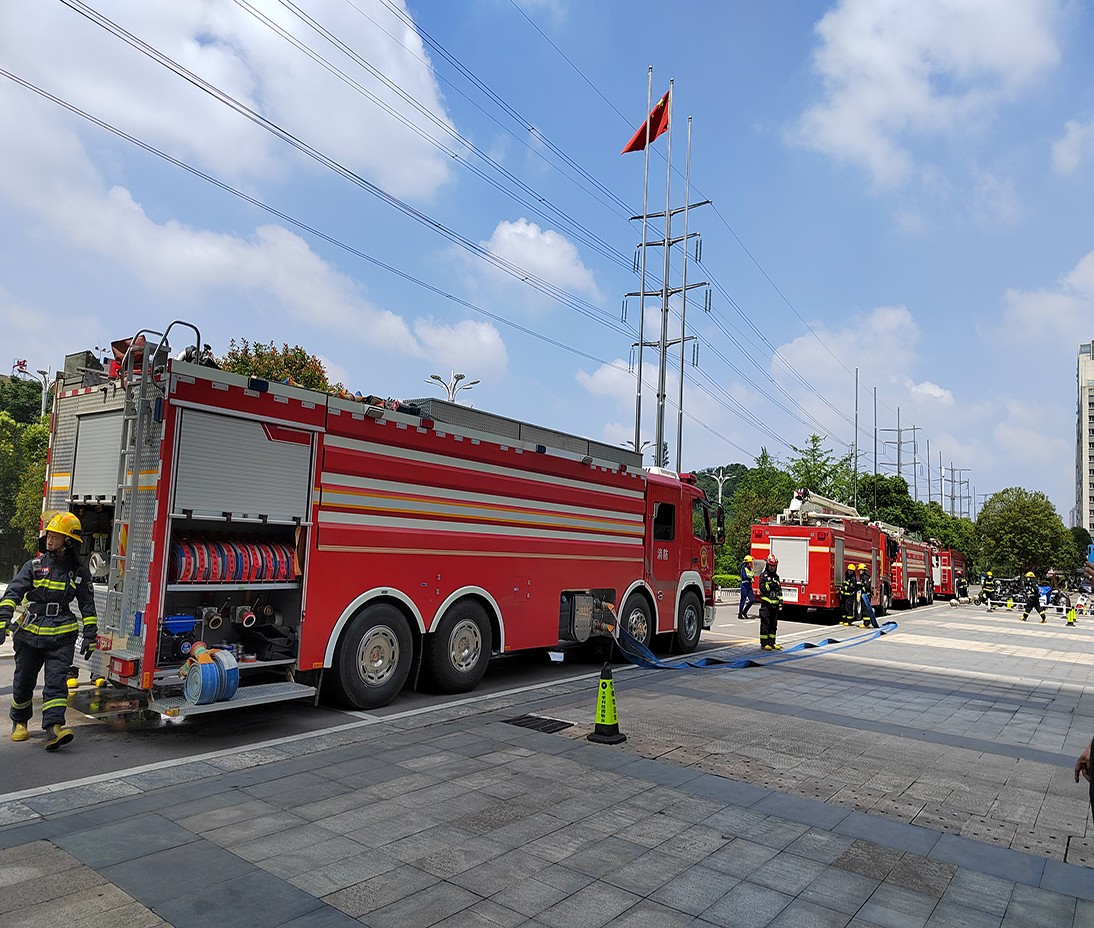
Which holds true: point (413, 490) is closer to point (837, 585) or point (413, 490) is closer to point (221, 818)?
point (221, 818)

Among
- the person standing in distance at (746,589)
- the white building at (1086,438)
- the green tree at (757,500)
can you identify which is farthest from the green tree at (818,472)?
the white building at (1086,438)

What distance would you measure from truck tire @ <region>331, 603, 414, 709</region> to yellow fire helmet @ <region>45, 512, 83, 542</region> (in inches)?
98.6

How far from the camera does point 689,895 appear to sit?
4.08m

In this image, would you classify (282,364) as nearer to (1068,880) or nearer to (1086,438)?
(1068,880)

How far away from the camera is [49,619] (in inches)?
251

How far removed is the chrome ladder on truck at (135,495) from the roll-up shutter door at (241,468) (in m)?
0.25

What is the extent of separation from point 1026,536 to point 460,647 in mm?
58915

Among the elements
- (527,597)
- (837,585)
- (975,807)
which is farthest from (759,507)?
(975,807)

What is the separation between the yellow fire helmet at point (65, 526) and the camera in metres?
6.45

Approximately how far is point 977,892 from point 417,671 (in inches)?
228

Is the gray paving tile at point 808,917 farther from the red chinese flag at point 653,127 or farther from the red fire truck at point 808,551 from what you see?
the red chinese flag at point 653,127

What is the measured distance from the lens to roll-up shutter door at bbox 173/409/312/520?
646cm

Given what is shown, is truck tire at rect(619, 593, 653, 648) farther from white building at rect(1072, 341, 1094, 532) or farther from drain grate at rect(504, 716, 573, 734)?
white building at rect(1072, 341, 1094, 532)

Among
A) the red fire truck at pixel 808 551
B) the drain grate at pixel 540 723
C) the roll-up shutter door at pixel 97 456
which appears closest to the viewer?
the roll-up shutter door at pixel 97 456
